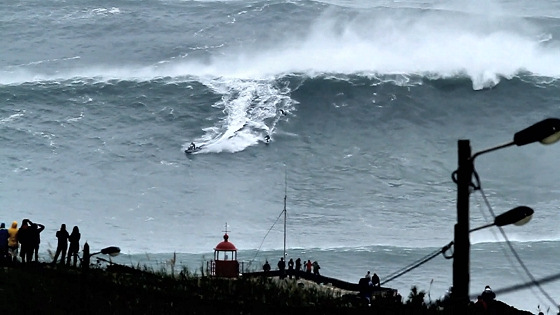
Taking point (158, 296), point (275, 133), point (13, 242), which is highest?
point (275, 133)

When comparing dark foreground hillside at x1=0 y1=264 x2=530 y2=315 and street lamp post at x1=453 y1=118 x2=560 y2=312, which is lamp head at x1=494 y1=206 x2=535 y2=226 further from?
dark foreground hillside at x1=0 y1=264 x2=530 y2=315

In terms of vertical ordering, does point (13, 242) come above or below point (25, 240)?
above

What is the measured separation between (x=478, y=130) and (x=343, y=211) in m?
11.7

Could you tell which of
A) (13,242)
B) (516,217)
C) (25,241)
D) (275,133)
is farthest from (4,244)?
(275,133)

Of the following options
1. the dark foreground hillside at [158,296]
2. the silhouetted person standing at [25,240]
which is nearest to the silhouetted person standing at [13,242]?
the silhouetted person standing at [25,240]

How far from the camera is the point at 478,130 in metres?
54.3

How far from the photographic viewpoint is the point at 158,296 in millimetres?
20000

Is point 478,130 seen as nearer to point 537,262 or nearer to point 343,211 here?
point 343,211

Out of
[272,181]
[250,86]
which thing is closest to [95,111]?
[250,86]

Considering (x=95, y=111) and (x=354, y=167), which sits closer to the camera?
(x=354, y=167)

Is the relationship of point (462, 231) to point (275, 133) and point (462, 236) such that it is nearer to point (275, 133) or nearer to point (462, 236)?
point (462, 236)

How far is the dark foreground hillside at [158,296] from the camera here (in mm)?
18344

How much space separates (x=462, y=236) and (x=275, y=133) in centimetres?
4155

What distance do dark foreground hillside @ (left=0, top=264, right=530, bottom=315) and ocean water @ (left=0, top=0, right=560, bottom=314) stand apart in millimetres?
12918
